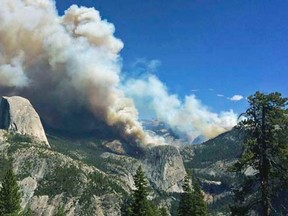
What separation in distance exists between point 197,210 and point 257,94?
1984 inches

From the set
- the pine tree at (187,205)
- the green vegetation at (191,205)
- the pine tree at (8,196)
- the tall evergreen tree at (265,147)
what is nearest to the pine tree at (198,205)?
the green vegetation at (191,205)

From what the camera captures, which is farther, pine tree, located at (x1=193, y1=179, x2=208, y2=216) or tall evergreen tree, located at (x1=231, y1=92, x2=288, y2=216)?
pine tree, located at (x1=193, y1=179, x2=208, y2=216)

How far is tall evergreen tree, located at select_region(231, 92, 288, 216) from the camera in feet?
97.3

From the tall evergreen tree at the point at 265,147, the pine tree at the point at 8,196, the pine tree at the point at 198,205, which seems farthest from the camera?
the pine tree at the point at 198,205

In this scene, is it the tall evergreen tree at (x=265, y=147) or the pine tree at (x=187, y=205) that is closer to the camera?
the tall evergreen tree at (x=265, y=147)

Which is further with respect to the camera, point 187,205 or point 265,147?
point 187,205

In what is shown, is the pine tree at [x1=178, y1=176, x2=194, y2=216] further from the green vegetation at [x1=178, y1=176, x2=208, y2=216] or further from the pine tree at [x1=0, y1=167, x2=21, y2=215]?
the pine tree at [x1=0, y1=167, x2=21, y2=215]

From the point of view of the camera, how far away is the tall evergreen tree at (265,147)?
1168 inches

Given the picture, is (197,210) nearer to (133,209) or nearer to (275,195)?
(133,209)

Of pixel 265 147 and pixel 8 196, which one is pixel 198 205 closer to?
pixel 8 196

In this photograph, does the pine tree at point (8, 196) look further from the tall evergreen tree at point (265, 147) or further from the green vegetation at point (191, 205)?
the tall evergreen tree at point (265, 147)

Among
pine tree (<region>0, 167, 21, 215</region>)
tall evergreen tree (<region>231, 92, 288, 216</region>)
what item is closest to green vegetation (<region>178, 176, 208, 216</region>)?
pine tree (<region>0, 167, 21, 215</region>)

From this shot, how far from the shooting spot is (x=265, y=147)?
3030cm

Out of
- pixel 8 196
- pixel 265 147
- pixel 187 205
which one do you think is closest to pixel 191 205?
pixel 187 205
